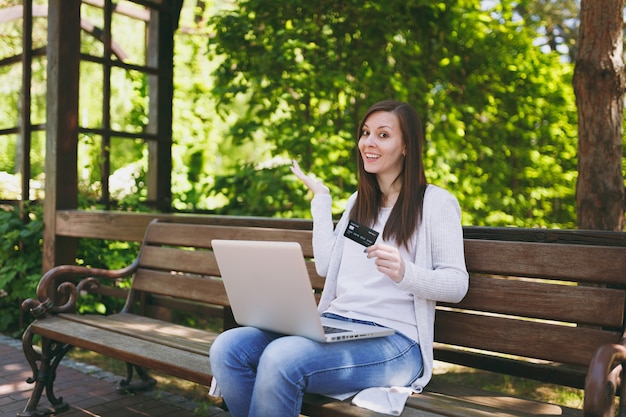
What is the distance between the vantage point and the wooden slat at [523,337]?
237cm

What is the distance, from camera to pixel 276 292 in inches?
90.4

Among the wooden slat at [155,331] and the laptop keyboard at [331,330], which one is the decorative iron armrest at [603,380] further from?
the wooden slat at [155,331]

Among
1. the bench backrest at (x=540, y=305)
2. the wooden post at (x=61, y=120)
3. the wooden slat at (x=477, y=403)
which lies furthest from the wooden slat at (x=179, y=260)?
the wooden slat at (x=477, y=403)

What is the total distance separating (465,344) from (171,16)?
4.08 metres

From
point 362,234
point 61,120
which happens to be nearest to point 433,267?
point 362,234

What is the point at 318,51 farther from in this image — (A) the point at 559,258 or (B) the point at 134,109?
(A) the point at 559,258

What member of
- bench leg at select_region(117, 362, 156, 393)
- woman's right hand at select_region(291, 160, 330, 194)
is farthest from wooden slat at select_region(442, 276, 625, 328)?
bench leg at select_region(117, 362, 156, 393)

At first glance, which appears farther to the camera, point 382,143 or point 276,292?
point 382,143

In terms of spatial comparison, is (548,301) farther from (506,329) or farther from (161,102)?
(161,102)

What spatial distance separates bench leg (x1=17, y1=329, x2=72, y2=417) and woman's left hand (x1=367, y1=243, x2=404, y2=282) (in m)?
1.91

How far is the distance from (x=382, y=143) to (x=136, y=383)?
87.3 inches

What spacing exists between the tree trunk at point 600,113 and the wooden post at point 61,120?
3266 mm

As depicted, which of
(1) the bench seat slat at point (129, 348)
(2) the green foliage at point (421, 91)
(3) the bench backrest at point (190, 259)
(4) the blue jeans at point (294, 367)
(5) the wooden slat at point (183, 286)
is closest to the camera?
(4) the blue jeans at point (294, 367)

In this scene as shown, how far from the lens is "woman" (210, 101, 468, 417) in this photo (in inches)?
87.6
